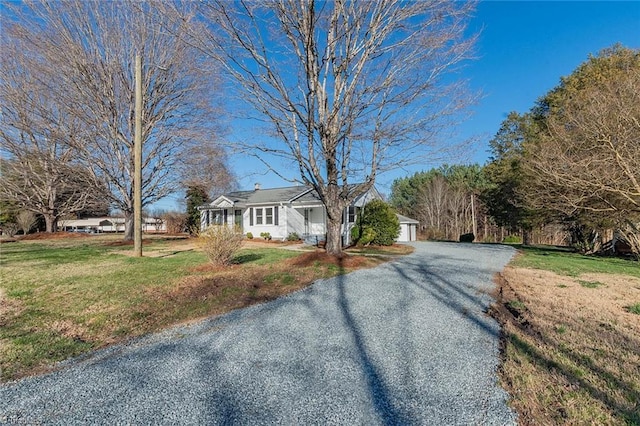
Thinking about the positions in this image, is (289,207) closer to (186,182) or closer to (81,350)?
(186,182)

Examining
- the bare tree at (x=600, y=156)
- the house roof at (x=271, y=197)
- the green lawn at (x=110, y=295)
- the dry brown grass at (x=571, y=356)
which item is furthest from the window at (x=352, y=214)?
the dry brown grass at (x=571, y=356)

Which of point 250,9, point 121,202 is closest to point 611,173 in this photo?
point 250,9

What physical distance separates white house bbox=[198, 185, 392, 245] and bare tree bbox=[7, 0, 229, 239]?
18.8ft

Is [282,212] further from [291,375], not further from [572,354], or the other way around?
[572,354]

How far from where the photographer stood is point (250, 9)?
8.05 meters

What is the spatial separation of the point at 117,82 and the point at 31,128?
494 cm

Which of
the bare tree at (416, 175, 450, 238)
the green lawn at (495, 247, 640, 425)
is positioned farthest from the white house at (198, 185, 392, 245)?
the bare tree at (416, 175, 450, 238)

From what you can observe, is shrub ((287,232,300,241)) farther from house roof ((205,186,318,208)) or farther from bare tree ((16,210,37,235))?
bare tree ((16,210,37,235))

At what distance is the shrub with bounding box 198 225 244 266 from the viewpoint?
8766 mm

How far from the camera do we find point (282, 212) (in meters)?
20.8

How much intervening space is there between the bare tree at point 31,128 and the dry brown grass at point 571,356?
18559 mm

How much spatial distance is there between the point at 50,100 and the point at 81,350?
16.9 metres

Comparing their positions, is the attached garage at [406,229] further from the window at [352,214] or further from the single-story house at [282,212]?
the window at [352,214]

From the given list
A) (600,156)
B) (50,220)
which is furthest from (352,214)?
(50,220)
